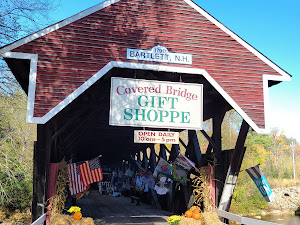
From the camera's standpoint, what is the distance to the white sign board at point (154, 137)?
28.1 feet

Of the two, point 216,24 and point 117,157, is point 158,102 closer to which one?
point 216,24

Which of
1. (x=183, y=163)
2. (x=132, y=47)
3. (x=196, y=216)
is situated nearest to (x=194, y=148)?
(x=183, y=163)

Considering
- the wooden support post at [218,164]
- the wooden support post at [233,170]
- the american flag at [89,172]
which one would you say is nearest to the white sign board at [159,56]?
the wooden support post at [218,164]

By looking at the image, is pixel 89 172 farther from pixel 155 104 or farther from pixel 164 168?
pixel 155 104

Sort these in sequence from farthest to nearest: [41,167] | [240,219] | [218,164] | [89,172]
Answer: [89,172]
[218,164]
[41,167]
[240,219]

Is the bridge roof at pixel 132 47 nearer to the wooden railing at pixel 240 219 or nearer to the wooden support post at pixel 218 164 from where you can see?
the wooden support post at pixel 218 164

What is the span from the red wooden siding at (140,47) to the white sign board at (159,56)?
0.12 metres

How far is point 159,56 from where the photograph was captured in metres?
8.91

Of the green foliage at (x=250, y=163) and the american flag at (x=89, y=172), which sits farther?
the green foliage at (x=250, y=163)

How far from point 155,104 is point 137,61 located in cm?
127

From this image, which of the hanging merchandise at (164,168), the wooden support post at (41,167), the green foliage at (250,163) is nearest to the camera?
the wooden support post at (41,167)

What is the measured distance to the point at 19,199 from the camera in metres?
18.8

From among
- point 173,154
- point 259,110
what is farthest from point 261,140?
point 259,110

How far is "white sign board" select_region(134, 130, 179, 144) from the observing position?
28.1 ft
